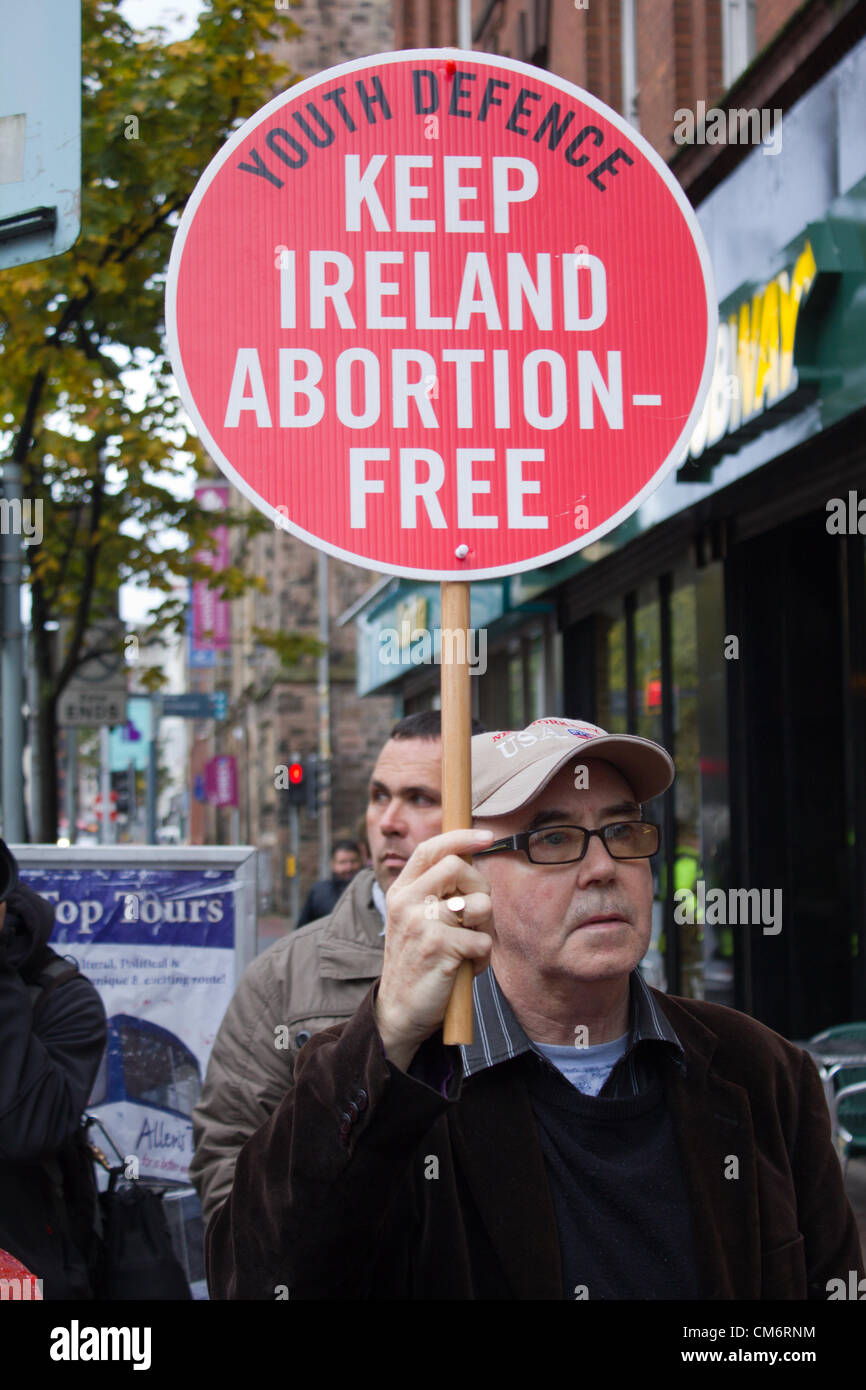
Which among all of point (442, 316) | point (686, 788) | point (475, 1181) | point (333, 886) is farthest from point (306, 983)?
point (686, 788)

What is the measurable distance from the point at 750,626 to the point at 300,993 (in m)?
6.28

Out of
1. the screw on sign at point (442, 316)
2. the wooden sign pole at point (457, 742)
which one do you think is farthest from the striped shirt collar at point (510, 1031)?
the screw on sign at point (442, 316)

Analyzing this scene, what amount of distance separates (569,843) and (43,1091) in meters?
1.46

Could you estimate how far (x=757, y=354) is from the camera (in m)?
7.75

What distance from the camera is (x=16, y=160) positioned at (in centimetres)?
307

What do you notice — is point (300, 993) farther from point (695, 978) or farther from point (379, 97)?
point (695, 978)

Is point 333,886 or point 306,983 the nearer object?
point 306,983

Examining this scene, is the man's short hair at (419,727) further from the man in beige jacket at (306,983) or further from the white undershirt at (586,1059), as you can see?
the white undershirt at (586,1059)

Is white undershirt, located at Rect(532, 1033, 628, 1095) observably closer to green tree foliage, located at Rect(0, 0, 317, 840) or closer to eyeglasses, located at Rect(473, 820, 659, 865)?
eyeglasses, located at Rect(473, 820, 659, 865)

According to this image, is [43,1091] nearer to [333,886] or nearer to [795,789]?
[795,789]

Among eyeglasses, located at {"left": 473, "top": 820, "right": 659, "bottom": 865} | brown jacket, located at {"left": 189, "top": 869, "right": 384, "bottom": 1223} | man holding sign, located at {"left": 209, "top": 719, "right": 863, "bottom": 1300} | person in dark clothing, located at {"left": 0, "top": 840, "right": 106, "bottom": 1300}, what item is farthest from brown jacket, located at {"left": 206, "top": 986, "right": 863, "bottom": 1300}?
person in dark clothing, located at {"left": 0, "top": 840, "right": 106, "bottom": 1300}

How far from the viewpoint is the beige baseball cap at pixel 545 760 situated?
225cm

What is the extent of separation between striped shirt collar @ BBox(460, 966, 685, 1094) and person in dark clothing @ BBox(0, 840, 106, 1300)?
50.5 inches

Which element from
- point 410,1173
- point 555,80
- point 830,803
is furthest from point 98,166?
point 410,1173
